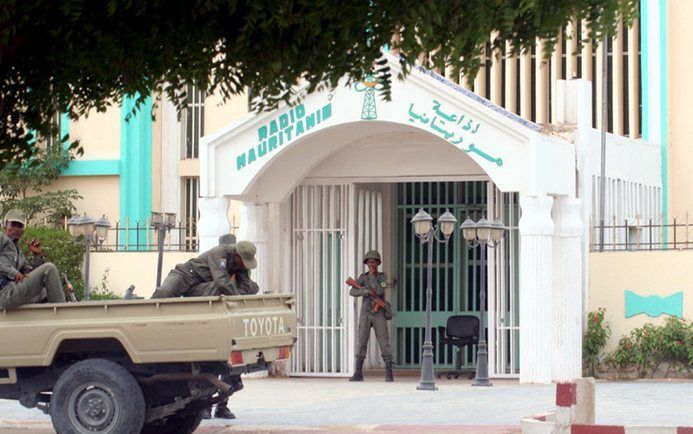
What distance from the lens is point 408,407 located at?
16984 millimetres

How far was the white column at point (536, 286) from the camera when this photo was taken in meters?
19.8

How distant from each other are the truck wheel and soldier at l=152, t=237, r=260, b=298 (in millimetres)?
1163

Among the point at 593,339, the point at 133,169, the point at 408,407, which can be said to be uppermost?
the point at 133,169

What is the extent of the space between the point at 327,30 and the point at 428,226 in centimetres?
1049

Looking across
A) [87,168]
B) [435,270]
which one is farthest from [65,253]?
[87,168]

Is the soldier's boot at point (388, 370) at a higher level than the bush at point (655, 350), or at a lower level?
lower

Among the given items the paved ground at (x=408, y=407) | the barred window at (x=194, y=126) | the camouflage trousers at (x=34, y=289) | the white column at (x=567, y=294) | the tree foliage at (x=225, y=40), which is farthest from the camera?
the barred window at (x=194, y=126)

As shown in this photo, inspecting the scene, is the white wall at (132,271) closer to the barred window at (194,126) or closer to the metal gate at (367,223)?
the metal gate at (367,223)

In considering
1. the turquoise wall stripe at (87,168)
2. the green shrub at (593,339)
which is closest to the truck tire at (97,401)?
the green shrub at (593,339)

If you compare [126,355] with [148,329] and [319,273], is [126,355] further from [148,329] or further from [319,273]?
[319,273]

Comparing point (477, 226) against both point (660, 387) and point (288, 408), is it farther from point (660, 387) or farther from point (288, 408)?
point (288, 408)

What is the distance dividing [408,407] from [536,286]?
3569 millimetres

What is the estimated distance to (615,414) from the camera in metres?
15.4

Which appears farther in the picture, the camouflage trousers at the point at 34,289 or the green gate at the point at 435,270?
the green gate at the point at 435,270
